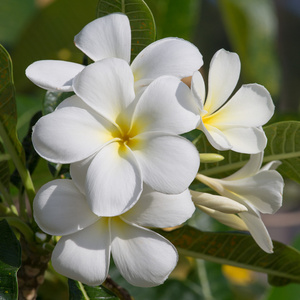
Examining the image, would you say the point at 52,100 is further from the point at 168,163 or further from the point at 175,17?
the point at 175,17

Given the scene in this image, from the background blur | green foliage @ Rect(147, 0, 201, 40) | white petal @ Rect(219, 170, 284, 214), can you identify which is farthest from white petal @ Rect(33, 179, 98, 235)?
green foliage @ Rect(147, 0, 201, 40)

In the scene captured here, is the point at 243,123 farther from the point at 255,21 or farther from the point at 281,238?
the point at 281,238

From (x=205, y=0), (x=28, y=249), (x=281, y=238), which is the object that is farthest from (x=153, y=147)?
(x=205, y=0)

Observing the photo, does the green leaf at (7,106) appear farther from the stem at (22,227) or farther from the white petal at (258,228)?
the white petal at (258,228)

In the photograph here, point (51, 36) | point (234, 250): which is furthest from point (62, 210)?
point (51, 36)

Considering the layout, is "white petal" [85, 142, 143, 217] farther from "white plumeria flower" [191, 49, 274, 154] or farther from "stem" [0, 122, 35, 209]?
"stem" [0, 122, 35, 209]

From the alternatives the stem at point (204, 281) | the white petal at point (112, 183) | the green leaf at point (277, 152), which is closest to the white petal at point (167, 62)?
the white petal at point (112, 183)
